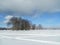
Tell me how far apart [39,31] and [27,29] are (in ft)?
1.26

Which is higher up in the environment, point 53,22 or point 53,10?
point 53,10

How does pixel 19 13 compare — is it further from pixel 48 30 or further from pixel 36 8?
pixel 48 30

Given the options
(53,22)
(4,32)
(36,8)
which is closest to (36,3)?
(36,8)

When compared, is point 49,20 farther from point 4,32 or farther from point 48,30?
point 4,32

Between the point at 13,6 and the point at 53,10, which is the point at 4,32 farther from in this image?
Result: the point at 53,10

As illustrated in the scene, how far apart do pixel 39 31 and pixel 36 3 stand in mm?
870

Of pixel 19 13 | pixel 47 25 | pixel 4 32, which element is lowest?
pixel 4 32

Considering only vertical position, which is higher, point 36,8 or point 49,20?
point 36,8

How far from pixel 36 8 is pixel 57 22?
786 millimetres

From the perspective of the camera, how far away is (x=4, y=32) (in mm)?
3332

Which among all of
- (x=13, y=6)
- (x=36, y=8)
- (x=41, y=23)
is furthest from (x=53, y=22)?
(x=13, y=6)

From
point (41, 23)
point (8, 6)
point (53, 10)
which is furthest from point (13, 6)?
point (53, 10)

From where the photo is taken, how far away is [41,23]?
11.0 ft

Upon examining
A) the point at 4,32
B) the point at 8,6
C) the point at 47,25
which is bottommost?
the point at 4,32
